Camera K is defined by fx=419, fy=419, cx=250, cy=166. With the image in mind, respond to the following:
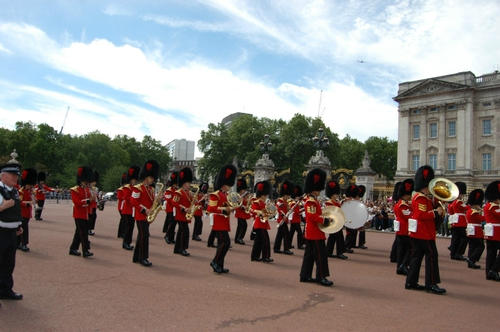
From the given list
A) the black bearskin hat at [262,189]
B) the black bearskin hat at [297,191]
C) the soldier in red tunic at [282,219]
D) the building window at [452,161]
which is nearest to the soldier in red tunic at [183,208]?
the black bearskin hat at [262,189]

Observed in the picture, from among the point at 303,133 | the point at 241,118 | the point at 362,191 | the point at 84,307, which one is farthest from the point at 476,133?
the point at 84,307

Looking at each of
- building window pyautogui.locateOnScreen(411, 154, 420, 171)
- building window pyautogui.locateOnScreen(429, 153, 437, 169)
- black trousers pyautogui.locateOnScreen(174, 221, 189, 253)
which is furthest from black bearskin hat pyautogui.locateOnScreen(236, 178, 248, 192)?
building window pyautogui.locateOnScreen(411, 154, 420, 171)

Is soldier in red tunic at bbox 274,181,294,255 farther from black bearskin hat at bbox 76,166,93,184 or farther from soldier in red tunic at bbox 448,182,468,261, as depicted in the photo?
black bearskin hat at bbox 76,166,93,184

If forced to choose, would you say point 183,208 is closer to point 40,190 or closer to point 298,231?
point 298,231

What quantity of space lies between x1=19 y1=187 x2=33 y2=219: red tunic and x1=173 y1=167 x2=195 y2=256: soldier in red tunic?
3.50 meters

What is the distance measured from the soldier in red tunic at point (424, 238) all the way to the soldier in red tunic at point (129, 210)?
6951 mm

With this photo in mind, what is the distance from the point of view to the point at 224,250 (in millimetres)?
8156

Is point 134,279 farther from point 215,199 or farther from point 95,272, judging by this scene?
point 215,199

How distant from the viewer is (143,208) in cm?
878

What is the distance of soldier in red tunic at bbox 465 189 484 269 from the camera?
33.9 feet

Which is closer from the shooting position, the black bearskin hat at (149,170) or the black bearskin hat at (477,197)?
the black bearskin hat at (149,170)

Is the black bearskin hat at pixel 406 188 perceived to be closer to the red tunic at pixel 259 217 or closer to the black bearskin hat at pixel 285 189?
the red tunic at pixel 259 217

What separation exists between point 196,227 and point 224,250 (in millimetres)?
6085

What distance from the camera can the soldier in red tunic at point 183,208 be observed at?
10.4 meters
